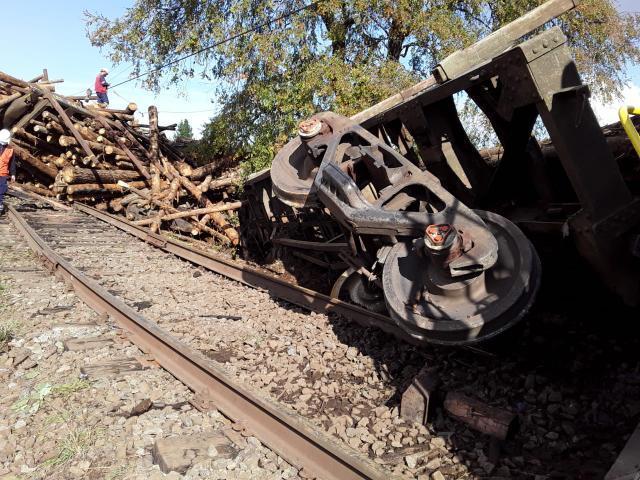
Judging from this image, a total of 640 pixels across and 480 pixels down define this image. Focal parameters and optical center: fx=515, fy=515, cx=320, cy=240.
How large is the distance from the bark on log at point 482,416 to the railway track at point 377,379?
0.26 feet

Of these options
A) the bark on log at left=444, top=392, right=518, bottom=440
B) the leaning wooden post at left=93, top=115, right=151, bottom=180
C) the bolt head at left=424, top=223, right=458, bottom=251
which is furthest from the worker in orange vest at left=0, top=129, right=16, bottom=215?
the bark on log at left=444, top=392, right=518, bottom=440

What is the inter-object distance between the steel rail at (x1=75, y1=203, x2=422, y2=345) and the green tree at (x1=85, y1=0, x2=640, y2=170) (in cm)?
344

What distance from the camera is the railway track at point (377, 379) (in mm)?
3150

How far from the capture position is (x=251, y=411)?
349 centimetres

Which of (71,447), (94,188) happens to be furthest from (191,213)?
(71,447)

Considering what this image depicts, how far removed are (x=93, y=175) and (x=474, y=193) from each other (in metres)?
11.2

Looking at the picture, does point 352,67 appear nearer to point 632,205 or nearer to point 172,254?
point 172,254

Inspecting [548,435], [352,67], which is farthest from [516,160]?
[352,67]

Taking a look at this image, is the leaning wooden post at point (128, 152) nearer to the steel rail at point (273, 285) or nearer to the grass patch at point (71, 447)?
the steel rail at point (273, 285)

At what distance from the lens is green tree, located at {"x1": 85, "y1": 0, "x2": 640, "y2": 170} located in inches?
485

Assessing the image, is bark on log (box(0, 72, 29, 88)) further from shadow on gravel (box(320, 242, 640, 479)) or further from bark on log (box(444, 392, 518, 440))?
bark on log (box(444, 392, 518, 440))

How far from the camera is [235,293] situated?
22.8ft

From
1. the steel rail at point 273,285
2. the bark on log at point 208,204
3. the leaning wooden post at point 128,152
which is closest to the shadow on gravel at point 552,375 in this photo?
the steel rail at point 273,285

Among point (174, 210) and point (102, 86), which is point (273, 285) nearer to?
point (174, 210)
